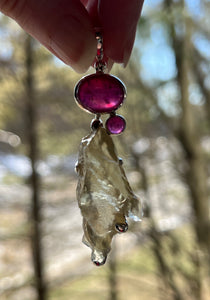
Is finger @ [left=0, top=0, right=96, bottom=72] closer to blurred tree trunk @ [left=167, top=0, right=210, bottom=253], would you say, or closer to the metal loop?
the metal loop

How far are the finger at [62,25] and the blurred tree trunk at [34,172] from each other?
5.03 feet

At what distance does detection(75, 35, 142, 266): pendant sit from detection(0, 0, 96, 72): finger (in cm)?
3

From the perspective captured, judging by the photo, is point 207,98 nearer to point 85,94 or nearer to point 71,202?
point 71,202

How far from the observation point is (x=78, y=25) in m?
0.48

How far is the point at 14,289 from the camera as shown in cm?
211

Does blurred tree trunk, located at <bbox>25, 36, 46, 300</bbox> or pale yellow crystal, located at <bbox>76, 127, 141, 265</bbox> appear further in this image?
blurred tree trunk, located at <bbox>25, 36, 46, 300</bbox>

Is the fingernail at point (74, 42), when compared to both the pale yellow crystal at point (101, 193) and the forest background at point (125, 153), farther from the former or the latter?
the forest background at point (125, 153)

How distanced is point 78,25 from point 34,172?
167 centimetres

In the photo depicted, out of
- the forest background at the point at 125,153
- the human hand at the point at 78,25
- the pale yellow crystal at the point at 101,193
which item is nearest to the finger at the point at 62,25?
the human hand at the point at 78,25

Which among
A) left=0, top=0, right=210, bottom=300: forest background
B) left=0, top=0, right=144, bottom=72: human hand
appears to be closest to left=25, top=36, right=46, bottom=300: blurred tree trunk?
left=0, top=0, right=210, bottom=300: forest background

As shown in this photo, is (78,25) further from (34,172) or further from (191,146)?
(34,172)

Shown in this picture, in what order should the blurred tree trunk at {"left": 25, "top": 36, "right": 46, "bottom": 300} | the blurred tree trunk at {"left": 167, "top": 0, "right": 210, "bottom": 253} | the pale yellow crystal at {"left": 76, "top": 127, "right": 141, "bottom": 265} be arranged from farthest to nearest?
the blurred tree trunk at {"left": 25, "top": 36, "right": 46, "bottom": 300}, the blurred tree trunk at {"left": 167, "top": 0, "right": 210, "bottom": 253}, the pale yellow crystal at {"left": 76, "top": 127, "right": 141, "bottom": 265}

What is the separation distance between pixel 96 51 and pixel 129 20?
0.08 metres

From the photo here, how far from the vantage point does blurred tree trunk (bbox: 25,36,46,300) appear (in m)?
2.01
